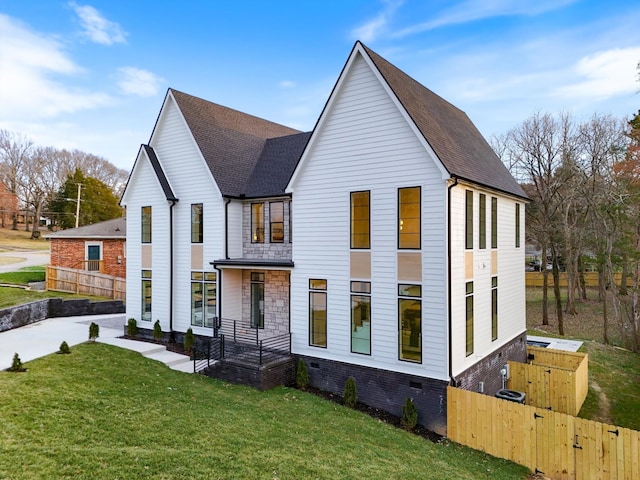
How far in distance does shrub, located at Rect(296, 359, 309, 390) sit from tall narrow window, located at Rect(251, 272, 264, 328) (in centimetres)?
275

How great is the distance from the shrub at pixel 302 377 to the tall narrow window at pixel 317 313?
2.45 feet

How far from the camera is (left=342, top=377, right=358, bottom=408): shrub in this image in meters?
11.4

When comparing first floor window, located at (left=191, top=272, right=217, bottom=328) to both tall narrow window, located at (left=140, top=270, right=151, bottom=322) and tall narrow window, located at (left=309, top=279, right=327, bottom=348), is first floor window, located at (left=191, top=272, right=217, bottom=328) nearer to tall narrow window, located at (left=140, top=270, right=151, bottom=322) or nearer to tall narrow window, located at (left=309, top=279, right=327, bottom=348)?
tall narrow window, located at (left=140, top=270, right=151, bottom=322)

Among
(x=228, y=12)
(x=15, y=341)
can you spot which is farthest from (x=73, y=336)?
(x=228, y=12)

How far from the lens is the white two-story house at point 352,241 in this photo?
423 inches

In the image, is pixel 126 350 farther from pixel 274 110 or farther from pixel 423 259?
pixel 274 110

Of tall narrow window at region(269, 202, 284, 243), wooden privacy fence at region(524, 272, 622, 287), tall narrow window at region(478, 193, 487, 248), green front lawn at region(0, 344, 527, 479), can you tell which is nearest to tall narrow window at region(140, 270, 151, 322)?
green front lawn at region(0, 344, 527, 479)

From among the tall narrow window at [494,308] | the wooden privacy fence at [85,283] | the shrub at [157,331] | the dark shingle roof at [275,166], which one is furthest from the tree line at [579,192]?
the wooden privacy fence at [85,283]

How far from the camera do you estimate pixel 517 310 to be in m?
15.8

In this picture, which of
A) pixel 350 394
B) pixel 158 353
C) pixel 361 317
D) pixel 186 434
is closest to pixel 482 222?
pixel 361 317

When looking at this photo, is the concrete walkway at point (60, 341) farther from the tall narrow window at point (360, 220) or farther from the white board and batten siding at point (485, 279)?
the white board and batten siding at point (485, 279)

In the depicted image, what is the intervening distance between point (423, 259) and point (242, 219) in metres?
7.52

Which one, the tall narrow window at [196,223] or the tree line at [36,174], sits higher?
the tree line at [36,174]

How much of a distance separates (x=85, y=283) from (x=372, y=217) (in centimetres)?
2012
